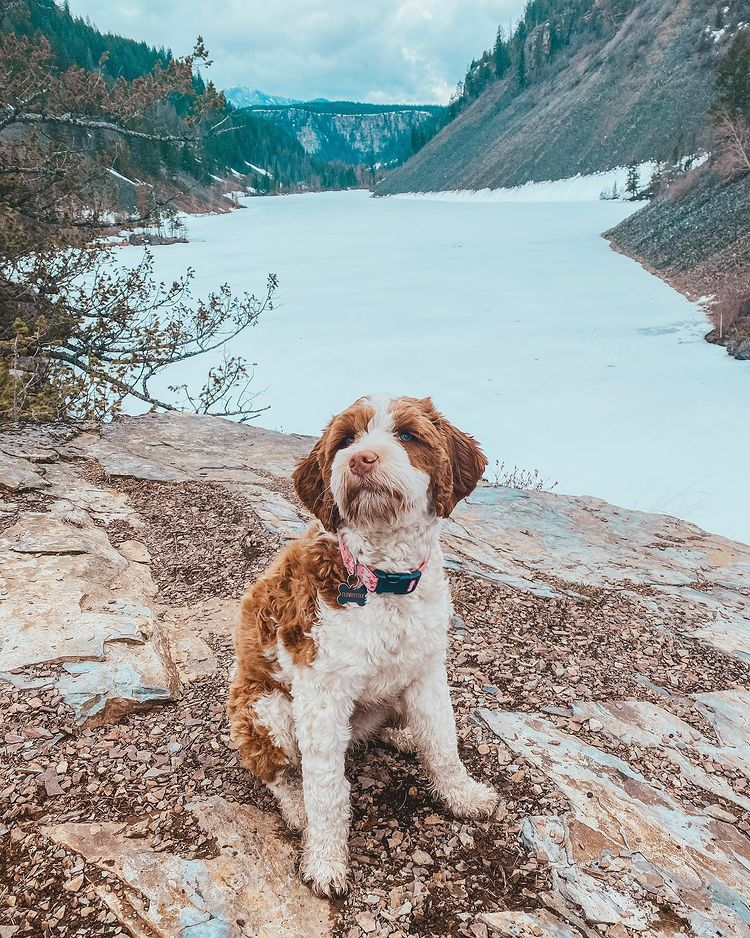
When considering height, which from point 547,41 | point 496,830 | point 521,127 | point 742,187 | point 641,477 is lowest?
point 641,477

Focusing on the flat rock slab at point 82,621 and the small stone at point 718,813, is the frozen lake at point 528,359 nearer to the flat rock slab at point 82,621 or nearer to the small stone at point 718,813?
the small stone at point 718,813

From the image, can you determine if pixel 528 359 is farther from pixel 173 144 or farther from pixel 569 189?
pixel 569 189

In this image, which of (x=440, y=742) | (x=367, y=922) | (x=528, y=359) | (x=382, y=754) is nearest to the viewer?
(x=367, y=922)

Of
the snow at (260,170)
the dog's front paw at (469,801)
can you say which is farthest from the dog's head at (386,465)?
the snow at (260,170)

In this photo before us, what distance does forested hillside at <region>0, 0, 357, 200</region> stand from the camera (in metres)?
9.70

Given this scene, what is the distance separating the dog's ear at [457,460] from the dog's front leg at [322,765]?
987 mm

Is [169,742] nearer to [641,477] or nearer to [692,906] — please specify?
[692,906]

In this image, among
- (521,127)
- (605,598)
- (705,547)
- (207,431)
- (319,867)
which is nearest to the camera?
(319,867)

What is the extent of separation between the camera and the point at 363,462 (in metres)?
2.64

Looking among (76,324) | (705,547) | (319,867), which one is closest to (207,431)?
(76,324)

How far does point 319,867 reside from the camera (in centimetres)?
269

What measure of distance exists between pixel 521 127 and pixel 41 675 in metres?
120

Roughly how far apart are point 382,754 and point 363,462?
1773mm

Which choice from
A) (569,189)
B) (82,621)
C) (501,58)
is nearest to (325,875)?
(82,621)
